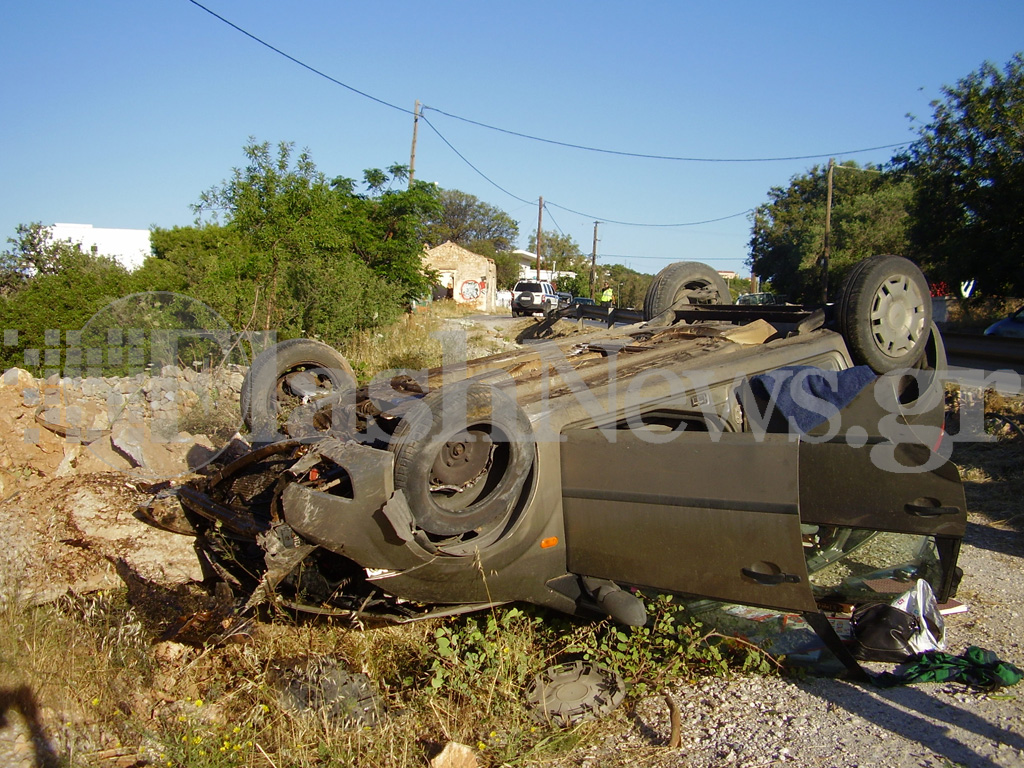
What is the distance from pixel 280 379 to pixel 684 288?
11.0 feet

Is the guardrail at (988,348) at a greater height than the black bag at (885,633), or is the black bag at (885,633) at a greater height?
the guardrail at (988,348)

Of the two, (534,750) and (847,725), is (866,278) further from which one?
(534,750)

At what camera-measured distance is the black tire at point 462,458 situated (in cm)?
293

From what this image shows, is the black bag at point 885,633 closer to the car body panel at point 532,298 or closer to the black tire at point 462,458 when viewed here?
the black tire at point 462,458

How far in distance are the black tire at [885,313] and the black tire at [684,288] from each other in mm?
1532

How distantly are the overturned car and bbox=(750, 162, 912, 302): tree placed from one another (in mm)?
26115

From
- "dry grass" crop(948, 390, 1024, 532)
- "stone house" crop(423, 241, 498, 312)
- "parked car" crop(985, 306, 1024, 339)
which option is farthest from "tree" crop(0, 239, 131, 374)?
"stone house" crop(423, 241, 498, 312)

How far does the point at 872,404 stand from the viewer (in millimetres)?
3812

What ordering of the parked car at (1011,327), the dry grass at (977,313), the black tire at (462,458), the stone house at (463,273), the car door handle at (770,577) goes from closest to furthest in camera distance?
the black tire at (462,458) < the car door handle at (770,577) < the parked car at (1011,327) < the dry grass at (977,313) < the stone house at (463,273)

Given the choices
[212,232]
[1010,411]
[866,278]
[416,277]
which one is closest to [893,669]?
[866,278]

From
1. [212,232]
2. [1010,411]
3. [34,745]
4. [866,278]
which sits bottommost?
[34,745]

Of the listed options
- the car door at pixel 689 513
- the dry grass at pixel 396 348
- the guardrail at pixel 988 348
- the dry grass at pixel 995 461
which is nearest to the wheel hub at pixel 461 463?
the car door at pixel 689 513

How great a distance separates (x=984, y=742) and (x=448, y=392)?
2.67m

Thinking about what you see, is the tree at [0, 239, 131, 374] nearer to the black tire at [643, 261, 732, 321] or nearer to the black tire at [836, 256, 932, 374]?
the black tire at [643, 261, 732, 321]
